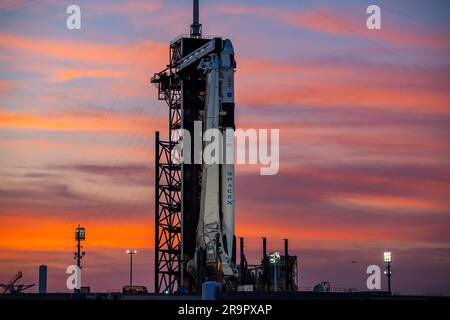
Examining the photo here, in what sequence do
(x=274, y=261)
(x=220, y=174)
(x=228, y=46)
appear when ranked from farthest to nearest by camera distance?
1. (x=274, y=261)
2. (x=228, y=46)
3. (x=220, y=174)

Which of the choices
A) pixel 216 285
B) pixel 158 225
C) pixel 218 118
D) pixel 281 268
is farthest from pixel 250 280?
pixel 216 285

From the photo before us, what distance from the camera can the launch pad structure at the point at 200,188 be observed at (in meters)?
101

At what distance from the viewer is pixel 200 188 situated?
115062 millimetres

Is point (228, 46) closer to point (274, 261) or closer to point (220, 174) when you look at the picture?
point (220, 174)

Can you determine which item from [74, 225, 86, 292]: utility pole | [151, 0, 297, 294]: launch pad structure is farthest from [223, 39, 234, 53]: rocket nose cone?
[74, 225, 86, 292]: utility pole

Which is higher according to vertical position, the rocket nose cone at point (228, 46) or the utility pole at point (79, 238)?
the rocket nose cone at point (228, 46)

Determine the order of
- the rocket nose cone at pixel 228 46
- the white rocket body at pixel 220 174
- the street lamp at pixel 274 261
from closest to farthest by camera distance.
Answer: the white rocket body at pixel 220 174, the rocket nose cone at pixel 228 46, the street lamp at pixel 274 261

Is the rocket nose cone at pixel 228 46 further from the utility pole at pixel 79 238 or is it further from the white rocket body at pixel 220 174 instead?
the utility pole at pixel 79 238

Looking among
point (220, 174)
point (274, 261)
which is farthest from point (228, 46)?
point (274, 261)

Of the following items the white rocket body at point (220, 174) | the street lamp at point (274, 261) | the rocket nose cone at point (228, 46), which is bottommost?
the street lamp at point (274, 261)

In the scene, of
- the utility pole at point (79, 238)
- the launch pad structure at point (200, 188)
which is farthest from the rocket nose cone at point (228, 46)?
the utility pole at point (79, 238)

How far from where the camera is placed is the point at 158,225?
120062mm

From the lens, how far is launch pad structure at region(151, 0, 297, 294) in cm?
10138
